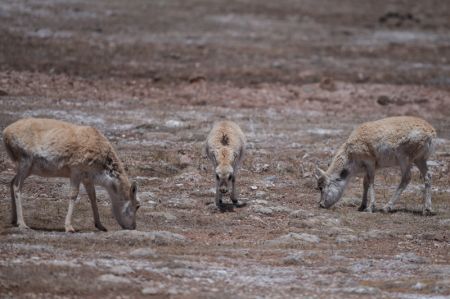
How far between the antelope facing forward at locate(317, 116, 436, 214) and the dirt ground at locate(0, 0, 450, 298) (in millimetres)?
487

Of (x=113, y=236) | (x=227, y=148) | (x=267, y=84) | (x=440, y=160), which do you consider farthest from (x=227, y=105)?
(x=113, y=236)

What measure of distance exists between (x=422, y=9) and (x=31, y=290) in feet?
141

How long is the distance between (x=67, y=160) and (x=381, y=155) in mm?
7534

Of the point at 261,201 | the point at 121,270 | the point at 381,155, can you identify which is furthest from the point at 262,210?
the point at 121,270

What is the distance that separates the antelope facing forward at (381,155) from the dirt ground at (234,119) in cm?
49

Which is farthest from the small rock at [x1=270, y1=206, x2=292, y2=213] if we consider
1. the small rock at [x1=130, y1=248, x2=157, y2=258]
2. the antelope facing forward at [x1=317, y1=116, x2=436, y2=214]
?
the small rock at [x1=130, y1=248, x2=157, y2=258]

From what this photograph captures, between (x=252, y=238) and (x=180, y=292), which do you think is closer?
(x=180, y=292)

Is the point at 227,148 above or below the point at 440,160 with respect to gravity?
above

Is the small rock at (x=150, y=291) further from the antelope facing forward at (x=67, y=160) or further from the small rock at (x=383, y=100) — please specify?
the small rock at (x=383, y=100)

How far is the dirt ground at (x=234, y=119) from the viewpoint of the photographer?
13.7 m

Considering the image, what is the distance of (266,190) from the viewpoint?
2122 cm

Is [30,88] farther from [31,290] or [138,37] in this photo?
[31,290]

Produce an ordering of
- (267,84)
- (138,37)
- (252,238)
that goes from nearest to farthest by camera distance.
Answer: (252,238) → (267,84) → (138,37)

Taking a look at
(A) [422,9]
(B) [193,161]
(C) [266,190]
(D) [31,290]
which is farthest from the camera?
(A) [422,9]
